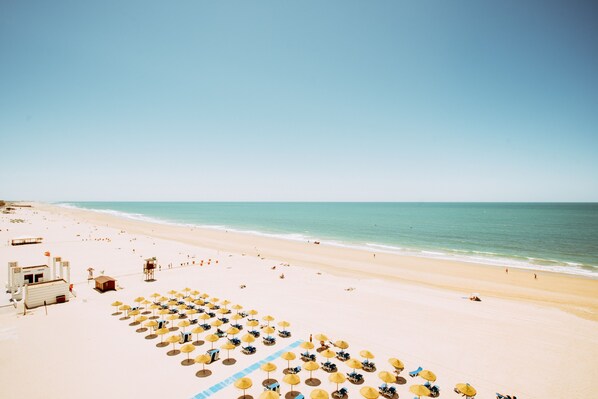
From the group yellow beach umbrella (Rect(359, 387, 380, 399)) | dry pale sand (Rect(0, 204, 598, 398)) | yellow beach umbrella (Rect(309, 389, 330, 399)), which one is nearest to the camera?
yellow beach umbrella (Rect(309, 389, 330, 399))

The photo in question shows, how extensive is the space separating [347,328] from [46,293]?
2672cm

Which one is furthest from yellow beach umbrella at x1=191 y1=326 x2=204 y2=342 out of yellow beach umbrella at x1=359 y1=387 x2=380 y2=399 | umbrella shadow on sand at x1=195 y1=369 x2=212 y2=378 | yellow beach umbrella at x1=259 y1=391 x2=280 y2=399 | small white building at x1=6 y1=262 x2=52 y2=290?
small white building at x1=6 y1=262 x2=52 y2=290

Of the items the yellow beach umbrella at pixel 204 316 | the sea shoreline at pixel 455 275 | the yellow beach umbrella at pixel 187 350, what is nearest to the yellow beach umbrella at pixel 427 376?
the yellow beach umbrella at pixel 187 350

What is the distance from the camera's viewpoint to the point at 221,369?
56.4 feet

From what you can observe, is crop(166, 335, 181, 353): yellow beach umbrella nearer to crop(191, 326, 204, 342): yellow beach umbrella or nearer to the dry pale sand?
the dry pale sand

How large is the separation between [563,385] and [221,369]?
1990cm

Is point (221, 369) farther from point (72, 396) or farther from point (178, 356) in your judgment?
point (72, 396)

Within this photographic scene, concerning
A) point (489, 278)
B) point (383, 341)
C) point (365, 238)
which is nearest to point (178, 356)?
point (383, 341)

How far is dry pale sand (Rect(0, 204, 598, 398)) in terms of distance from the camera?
53.4 ft

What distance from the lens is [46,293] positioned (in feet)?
85.5

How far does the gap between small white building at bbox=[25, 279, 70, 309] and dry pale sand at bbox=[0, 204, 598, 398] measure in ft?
3.54

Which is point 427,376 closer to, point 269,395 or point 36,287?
point 269,395

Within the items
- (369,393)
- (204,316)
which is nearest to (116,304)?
(204,316)

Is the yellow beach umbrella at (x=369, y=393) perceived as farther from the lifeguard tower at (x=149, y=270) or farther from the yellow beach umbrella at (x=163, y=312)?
the lifeguard tower at (x=149, y=270)
